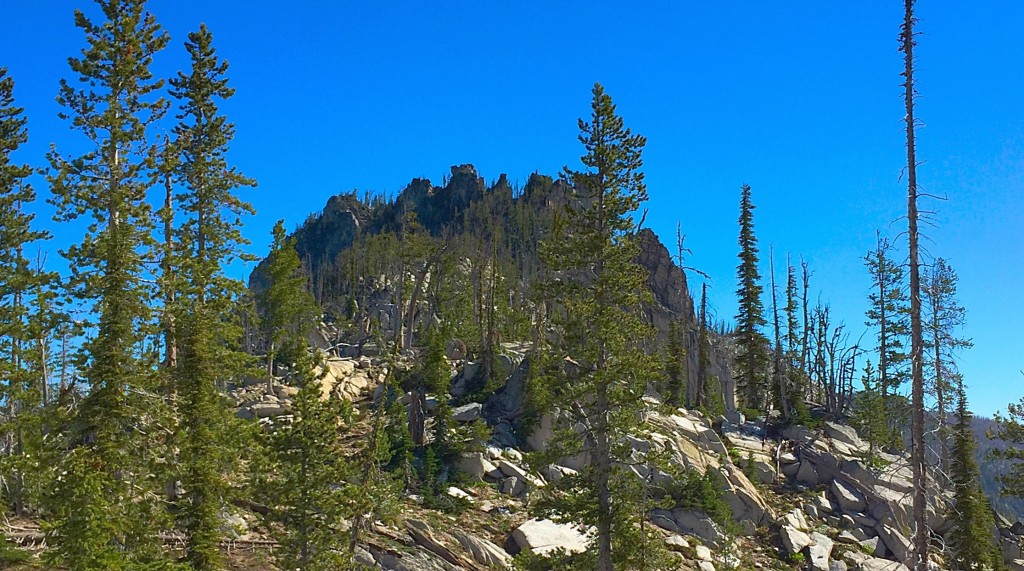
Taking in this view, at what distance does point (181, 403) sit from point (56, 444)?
9.64 feet

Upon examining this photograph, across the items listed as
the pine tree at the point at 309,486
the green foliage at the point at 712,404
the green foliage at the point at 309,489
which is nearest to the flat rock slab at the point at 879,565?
the green foliage at the point at 712,404

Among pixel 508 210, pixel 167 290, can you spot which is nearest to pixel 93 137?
pixel 167 290

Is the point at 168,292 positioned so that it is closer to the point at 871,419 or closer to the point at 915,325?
the point at 915,325

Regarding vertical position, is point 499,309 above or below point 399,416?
above

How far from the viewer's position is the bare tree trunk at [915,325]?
1508 cm

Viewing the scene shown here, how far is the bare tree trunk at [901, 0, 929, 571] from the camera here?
49.5ft

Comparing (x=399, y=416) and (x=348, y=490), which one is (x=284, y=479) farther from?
(x=399, y=416)

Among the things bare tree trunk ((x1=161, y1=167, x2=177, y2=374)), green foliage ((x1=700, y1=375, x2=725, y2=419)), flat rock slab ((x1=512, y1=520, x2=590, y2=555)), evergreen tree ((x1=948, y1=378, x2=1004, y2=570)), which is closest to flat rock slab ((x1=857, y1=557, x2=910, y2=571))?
evergreen tree ((x1=948, y1=378, x2=1004, y2=570))

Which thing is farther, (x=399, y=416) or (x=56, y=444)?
(x=399, y=416)

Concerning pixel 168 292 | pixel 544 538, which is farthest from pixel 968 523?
pixel 168 292

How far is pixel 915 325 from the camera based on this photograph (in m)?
15.7

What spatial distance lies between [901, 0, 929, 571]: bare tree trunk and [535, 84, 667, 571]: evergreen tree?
6.75 meters

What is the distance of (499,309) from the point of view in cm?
5603

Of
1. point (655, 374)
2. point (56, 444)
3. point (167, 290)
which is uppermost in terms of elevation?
point (167, 290)
